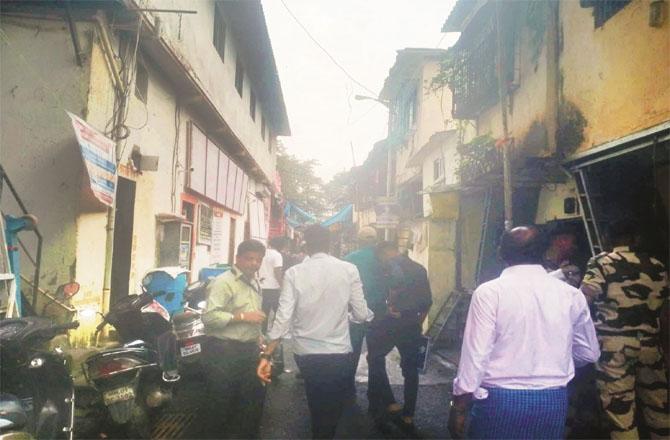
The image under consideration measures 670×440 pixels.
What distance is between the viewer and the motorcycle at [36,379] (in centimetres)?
300

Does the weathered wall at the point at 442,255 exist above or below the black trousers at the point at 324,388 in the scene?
above

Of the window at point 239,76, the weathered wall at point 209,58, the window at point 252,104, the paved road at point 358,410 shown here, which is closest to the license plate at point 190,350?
the paved road at point 358,410

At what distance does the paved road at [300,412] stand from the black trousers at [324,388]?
4.01 feet

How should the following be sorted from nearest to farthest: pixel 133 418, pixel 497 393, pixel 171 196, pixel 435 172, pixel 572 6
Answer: pixel 497 393 → pixel 133 418 → pixel 572 6 → pixel 171 196 → pixel 435 172

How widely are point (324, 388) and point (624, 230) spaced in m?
2.77

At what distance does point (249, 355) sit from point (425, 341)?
1966 millimetres

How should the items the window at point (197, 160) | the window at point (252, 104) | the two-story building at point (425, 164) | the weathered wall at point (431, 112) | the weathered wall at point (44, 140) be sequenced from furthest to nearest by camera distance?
the window at point (252, 104) → the weathered wall at point (431, 112) → the two-story building at point (425, 164) → the window at point (197, 160) → the weathered wall at point (44, 140)

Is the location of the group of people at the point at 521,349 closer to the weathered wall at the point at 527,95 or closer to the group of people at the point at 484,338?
the group of people at the point at 484,338

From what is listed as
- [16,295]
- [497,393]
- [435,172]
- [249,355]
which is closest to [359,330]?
[249,355]

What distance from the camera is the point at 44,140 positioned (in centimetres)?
500

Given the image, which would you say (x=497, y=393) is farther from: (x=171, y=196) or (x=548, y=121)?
(x=171, y=196)

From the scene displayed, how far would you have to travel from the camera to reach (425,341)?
5.00 meters

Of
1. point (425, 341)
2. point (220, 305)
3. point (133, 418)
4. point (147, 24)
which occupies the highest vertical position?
point (147, 24)

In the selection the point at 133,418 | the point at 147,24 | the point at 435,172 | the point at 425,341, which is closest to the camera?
the point at 133,418
